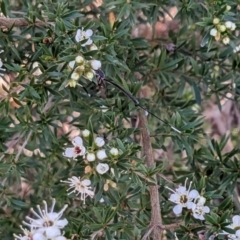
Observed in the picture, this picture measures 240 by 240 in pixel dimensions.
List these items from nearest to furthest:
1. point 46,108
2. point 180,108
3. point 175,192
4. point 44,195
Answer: point 175,192 → point 46,108 → point 180,108 → point 44,195

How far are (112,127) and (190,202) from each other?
0.30 metres

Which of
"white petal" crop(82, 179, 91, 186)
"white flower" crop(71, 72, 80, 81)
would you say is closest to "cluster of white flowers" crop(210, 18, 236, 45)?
"white flower" crop(71, 72, 80, 81)

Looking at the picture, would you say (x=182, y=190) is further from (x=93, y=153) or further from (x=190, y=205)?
(x=93, y=153)

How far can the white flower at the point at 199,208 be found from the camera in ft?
3.91

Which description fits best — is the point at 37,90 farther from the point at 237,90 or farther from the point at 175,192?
the point at 237,90

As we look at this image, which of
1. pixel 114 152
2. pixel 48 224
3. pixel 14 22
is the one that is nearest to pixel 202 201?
pixel 114 152

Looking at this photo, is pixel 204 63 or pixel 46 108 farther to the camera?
pixel 204 63

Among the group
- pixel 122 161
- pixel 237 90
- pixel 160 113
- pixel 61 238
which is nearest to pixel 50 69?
pixel 122 161

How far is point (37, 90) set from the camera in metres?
1.29

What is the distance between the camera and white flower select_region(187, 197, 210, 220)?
3.91 feet

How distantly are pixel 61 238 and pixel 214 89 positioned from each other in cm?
82

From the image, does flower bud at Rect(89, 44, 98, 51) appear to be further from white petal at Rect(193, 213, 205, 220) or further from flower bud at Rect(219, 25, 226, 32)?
white petal at Rect(193, 213, 205, 220)

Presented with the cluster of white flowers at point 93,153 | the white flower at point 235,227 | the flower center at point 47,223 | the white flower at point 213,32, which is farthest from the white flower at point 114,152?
the white flower at point 213,32

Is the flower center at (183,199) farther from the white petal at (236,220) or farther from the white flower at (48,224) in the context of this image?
the white flower at (48,224)
